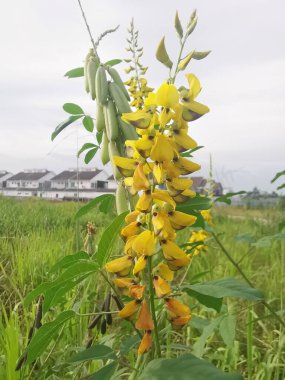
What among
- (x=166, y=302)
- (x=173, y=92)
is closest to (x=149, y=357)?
(x=166, y=302)

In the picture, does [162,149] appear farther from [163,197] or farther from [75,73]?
[75,73]

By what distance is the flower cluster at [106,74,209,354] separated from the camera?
0.67 metres

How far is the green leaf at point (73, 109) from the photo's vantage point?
985 mm

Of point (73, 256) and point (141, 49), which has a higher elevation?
point (141, 49)

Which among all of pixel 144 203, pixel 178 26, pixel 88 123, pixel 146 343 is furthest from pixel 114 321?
pixel 178 26

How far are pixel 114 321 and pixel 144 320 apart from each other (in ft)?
4.53

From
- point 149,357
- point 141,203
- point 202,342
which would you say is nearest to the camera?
point 141,203

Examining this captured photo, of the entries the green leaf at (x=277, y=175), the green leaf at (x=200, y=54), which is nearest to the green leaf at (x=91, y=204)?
the green leaf at (x=200, y=54)

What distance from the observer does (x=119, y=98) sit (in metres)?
0.84

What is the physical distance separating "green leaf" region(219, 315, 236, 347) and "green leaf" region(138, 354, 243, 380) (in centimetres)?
58

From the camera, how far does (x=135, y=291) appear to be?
688 millimetres

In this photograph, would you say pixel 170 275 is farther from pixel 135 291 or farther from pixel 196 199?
pixel 196 199

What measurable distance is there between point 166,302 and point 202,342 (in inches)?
19.4

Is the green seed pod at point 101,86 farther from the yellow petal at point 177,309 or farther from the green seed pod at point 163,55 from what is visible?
the yellow petal at point 177,309
